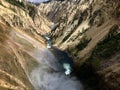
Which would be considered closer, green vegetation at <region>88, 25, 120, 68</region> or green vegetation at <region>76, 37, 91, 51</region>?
green vegetation at <region>88, 25, 120, 68</region>

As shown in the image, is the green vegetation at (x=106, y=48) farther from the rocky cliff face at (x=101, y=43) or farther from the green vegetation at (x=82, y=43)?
the green vegetation at (x=82, y=43)

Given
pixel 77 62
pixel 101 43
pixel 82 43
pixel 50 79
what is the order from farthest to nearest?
1. pixel 82 43
2. pixel 77 62
3. pixel 101 43
4. pixel 50 79

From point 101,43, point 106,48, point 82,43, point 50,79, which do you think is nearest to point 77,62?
point 101,43

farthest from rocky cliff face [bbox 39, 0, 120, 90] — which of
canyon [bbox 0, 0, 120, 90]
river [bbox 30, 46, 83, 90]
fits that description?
river [bbox 30, 46, 83, 90]

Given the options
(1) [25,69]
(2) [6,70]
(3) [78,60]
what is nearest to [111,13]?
(3) [78,60]

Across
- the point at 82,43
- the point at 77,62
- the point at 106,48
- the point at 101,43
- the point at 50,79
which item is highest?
the point at 82,43

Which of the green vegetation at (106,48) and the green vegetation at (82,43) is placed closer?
the green vegetation at (106,48)

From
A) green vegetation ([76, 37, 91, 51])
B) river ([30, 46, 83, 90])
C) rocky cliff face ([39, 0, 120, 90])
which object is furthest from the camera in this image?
green vegetation ([76, 37, 91, 51])

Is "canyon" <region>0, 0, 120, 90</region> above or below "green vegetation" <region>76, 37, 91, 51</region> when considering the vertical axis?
below

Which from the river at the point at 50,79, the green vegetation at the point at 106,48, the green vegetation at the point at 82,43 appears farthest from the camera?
the green vegetation at the point at 82,43

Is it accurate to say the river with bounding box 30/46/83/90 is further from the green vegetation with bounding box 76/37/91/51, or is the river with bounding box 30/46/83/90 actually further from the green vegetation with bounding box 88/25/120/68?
the green vegetation with bounding box 76/37/91/51

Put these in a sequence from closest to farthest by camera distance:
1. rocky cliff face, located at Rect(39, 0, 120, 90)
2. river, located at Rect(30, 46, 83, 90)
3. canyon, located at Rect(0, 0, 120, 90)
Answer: canyon, located at Rect(0, 0, 120, 90) < rocky cliff face, located at Rect(39, 0, 120, 90) < river, located at Rect(30, 46, 83, 90)

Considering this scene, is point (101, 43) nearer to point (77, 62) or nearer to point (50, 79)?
point (77, 62)

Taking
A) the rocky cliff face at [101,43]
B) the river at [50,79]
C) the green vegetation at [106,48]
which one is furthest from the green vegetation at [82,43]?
the river at [50,79]
